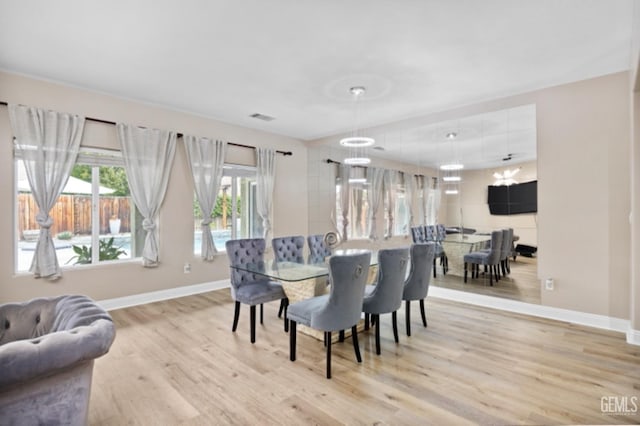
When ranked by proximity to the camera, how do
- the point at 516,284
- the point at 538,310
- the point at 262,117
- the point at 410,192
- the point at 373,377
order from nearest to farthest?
the point at 373,377, the point at 538,310, the point at 516,284, the point at 262,117, the point at 410,192

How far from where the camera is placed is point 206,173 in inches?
207

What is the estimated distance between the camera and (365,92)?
13.9 ft

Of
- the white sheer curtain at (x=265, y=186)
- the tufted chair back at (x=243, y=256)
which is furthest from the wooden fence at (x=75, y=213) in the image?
the white sheer curtain at (x=265, y=186)

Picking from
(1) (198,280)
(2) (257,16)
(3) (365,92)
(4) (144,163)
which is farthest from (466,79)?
(1) (198,280)

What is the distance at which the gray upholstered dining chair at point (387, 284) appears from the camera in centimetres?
297

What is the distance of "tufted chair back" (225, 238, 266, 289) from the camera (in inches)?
142

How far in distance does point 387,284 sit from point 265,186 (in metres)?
3.68

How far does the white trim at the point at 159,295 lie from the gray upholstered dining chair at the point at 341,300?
3.01m

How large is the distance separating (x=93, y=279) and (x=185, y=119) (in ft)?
8.94

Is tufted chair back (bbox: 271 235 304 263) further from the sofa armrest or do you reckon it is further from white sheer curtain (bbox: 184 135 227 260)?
the sofa armrest

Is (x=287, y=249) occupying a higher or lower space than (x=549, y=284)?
higher

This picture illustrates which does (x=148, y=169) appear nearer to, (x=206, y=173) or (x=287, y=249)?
(x=206, y=173)

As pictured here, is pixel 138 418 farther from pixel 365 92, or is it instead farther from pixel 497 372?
pixel 365 92

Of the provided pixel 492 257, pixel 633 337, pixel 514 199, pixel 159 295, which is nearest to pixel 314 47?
pixel 514 199
